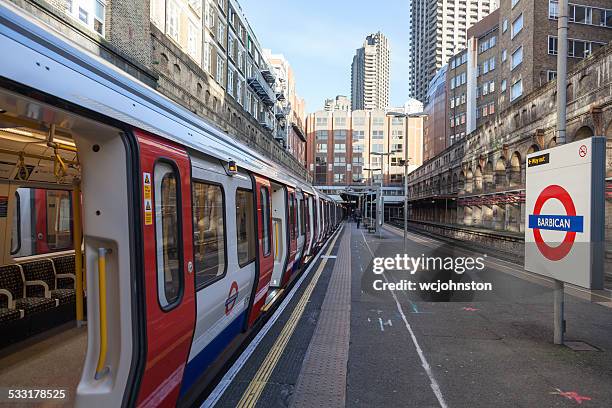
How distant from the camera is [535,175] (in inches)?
263

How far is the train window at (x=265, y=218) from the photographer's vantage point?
6961 mm

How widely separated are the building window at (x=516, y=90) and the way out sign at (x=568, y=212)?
32.1 m

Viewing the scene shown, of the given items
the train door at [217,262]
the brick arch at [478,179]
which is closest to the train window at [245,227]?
the train door at [217,262]

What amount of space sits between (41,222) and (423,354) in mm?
6273

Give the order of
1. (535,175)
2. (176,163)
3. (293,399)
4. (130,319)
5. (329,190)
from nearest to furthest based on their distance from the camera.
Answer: (130,319) → (176,163) → (293,399) → (535,175) → (329,190)

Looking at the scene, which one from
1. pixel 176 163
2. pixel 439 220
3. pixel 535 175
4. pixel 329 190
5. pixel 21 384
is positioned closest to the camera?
pixel 176 163

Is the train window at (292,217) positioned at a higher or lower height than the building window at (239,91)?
lower

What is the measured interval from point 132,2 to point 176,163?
16966 mm

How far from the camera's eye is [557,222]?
20.0ft

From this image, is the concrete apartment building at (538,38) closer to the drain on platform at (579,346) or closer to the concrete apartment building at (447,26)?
the drain on platform at (579,346)

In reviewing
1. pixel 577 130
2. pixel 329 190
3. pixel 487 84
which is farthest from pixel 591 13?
pixel 329 190

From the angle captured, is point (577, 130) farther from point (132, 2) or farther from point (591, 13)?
point (132, 2)

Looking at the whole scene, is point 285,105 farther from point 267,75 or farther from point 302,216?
point 302,216

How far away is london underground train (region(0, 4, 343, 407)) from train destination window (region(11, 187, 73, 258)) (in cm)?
76
